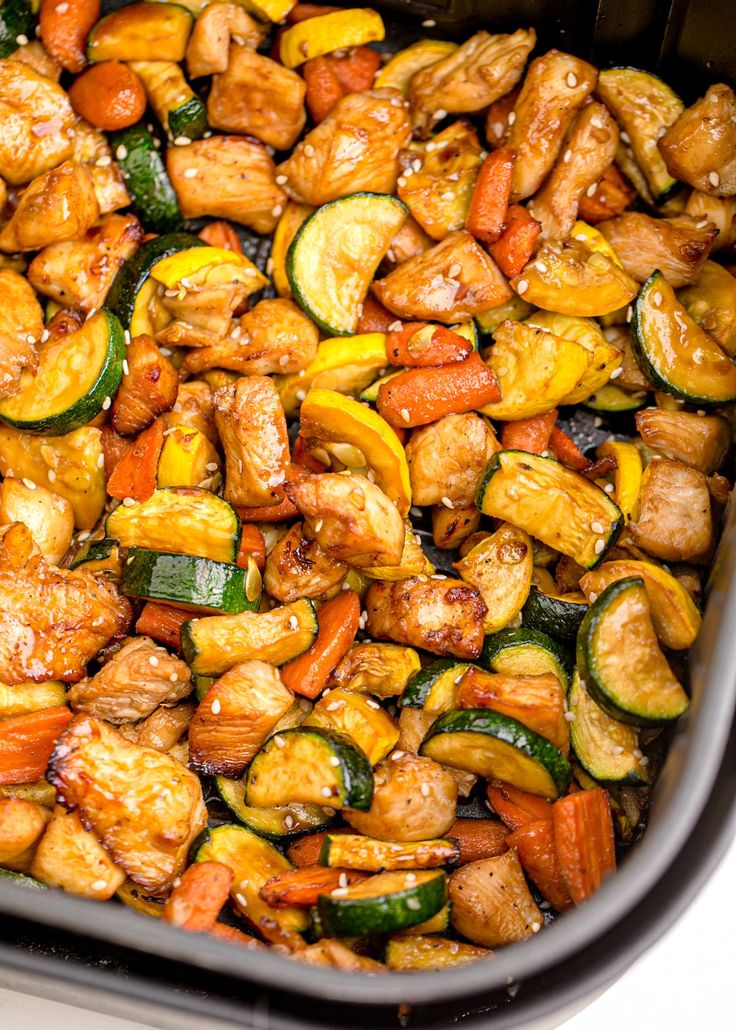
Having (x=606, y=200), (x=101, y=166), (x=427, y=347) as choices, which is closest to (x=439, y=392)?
(x=427, y=347)

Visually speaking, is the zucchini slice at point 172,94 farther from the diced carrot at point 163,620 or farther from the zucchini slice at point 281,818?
the zucchini slice at point 281,818

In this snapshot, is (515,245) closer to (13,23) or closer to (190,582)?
(190,582)

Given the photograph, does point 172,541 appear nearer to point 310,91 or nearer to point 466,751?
point 466,751

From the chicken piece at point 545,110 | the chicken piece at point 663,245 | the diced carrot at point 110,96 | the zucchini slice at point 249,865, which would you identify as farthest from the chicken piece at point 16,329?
the chicken piece at point 663,245

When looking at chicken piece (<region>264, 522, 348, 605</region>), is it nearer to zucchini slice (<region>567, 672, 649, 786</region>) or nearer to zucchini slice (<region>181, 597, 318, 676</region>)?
zucchini slice (<region>181, 597, 318, 676</region>)

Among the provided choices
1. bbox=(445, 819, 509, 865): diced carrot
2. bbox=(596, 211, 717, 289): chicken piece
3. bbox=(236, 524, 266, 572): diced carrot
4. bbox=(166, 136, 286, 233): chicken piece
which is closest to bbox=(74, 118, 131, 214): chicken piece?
bbox=(166, 136, 286, 233): chicken piece

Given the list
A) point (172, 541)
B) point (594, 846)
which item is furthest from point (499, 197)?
point (594, 846)

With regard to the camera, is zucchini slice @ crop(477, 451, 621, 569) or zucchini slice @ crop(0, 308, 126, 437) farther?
zucchini slice @ crop(0, 308, 126, 437)
